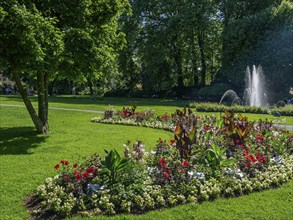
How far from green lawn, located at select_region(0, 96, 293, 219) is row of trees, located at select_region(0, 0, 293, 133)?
128 cm

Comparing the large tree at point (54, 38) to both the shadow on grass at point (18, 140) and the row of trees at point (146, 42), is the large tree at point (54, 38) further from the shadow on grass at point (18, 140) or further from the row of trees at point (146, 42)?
the shadow on grass at point (18, 140)

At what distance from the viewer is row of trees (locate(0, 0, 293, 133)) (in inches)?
311

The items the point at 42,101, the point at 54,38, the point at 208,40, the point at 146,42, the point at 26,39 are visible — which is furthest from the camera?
the point at 208,40

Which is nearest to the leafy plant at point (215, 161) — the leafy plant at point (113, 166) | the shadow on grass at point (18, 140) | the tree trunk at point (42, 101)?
the leafy plant at point (113, 166)

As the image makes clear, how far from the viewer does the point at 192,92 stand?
32406mm

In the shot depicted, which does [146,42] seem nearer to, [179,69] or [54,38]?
[179,69]

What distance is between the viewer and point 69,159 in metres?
7.20

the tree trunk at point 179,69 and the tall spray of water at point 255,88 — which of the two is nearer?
the tall spray of water at point 255,88

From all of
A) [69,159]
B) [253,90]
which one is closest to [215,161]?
[69,159]

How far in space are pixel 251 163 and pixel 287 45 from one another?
77.3 ft

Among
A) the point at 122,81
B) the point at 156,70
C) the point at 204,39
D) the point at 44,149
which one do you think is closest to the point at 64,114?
the point at 44,149

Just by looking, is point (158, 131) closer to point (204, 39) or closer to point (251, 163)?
point (251, 163)

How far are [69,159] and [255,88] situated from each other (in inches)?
810

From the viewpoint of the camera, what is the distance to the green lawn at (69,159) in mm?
4465
